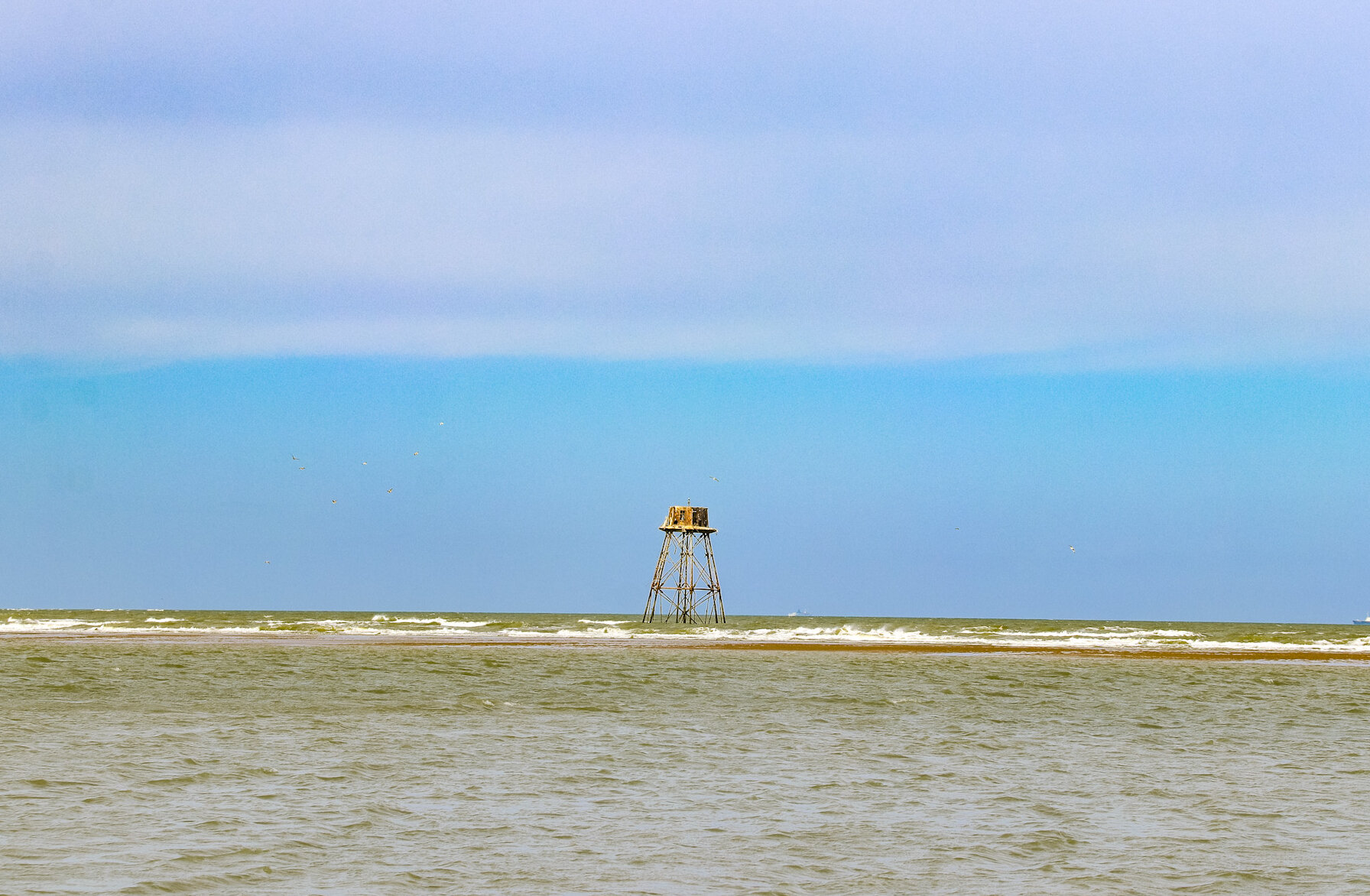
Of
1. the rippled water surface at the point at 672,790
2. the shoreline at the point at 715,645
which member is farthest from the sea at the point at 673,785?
the shoreline at the point at 715,645

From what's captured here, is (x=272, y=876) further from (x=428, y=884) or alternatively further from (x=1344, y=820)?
(x=1344, y=820)

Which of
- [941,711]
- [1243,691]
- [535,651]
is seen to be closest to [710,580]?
[535,651]

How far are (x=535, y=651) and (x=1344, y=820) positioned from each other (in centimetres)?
A: 3551

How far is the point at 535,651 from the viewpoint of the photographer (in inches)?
1793

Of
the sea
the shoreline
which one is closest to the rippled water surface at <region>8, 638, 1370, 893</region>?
the sea

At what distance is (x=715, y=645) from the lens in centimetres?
5344

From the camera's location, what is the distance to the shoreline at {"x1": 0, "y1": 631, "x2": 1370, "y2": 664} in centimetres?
4916

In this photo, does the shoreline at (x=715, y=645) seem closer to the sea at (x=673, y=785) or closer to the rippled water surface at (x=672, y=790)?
the sea at (x=673, y=785)

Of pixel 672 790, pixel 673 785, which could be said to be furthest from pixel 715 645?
pixel 672 790

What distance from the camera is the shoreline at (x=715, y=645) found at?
49.2 meters

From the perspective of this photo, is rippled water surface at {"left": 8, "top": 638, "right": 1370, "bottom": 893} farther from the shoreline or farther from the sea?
the shoreline

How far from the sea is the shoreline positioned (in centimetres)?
1828

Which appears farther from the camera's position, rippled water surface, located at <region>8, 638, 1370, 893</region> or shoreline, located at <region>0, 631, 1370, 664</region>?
shoreline, located at <region>0, 631, 1370, 664</region>

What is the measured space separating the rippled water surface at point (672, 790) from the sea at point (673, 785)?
0.16ft
